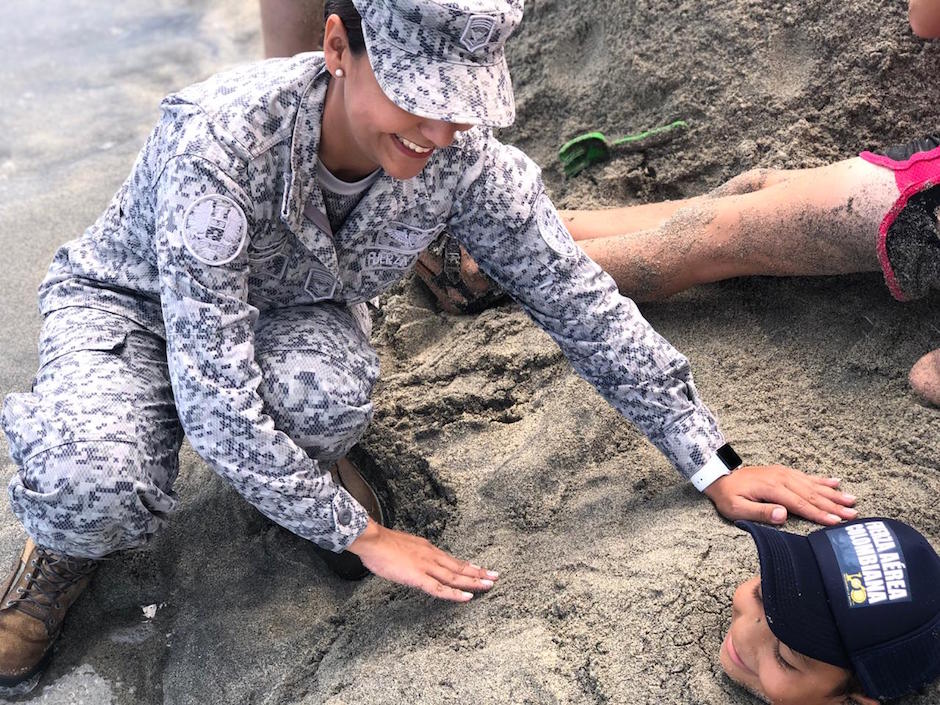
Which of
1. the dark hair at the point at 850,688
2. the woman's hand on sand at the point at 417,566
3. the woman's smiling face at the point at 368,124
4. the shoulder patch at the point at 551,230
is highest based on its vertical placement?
the woman's smiling face at the point at 368,124

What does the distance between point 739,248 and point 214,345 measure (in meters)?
1.02

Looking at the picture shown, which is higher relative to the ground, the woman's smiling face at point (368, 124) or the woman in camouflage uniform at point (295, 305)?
the woman's smiling face at point (368, 124)

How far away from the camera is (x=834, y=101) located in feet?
6.54

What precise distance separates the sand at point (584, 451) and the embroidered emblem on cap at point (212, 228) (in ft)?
2.11

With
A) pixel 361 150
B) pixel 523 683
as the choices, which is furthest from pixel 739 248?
pixel 523 683

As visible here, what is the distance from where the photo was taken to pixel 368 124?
1229 mm

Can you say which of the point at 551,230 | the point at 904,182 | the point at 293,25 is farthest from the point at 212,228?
the point at 293,25

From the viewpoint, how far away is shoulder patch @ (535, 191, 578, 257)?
149 centimetres

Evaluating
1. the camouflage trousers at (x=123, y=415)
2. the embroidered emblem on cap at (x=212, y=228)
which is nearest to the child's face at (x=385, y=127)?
the embroidered emblem on cap at (x=212, y=228)

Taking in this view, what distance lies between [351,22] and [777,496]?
37.0 inches

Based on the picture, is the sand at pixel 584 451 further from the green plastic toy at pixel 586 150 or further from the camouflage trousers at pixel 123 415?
the camouflage trousers at pixel 123 415

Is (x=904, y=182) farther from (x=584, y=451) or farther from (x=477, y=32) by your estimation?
(x=477, y=32)

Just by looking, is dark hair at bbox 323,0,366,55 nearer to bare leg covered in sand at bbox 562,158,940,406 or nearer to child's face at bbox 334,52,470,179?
child's face at bbox 334,52,470,179

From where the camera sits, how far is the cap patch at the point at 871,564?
3.54ft
